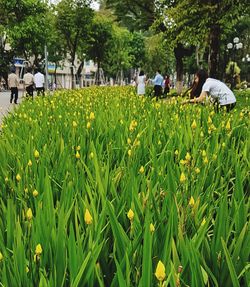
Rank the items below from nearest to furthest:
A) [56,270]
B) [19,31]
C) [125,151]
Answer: [56,270] < [125,151] < [19,31]

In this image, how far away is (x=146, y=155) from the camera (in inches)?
124

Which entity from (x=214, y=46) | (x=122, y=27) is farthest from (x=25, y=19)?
(x=214, y=46)

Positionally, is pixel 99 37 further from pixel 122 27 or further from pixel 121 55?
pixel 121 55

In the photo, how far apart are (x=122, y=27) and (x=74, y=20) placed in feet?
18.1

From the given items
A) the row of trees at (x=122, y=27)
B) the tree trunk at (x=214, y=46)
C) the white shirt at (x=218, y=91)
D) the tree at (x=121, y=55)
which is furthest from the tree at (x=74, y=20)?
the white shirt at (x=218, y=91)

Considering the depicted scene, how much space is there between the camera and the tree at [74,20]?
37.9 metres

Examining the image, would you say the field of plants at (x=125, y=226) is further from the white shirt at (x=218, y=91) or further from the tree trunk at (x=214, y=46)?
the tree trunk at (x=214, y=46)

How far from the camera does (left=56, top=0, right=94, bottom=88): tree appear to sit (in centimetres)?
3786

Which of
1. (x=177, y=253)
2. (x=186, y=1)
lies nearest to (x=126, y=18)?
(x=186, y=1)

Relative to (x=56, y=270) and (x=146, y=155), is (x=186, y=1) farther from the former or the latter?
(x=56, y=270)

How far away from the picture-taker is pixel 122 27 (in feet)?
114

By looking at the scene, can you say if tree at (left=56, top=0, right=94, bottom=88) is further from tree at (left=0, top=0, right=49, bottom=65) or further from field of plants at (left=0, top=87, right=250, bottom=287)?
field of plants at (left=0, top=87, right=250, bottom=287)

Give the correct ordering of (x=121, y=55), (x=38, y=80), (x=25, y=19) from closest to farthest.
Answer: (x=38, y=80) → (x=25, y=19) → (x=121, y=55)

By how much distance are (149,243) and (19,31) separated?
1403 inches
